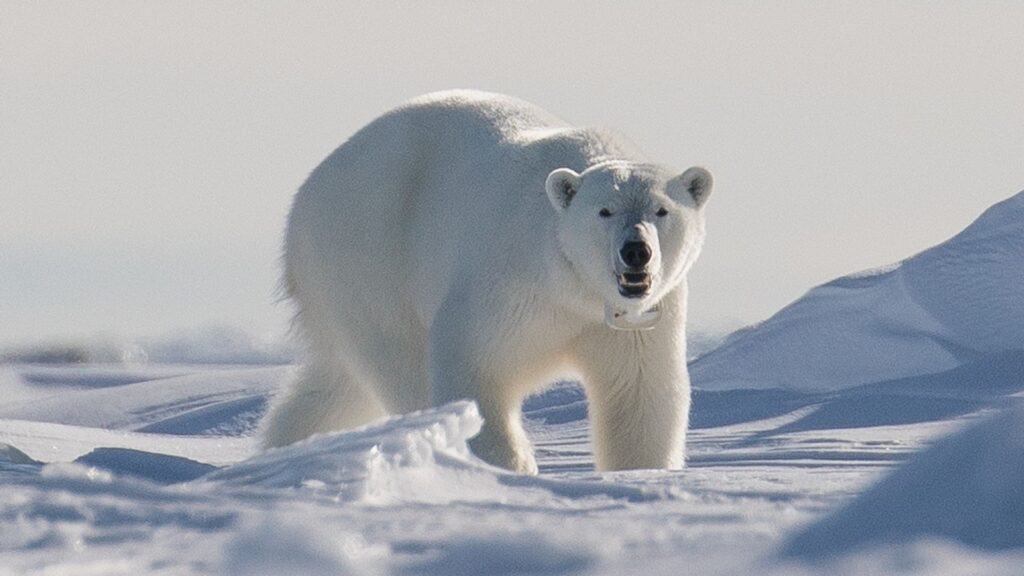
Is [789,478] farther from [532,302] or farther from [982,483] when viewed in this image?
[982,483]

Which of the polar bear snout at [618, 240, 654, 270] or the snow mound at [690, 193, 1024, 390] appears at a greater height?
the polar bear snout at [618, 240, 654, 270]

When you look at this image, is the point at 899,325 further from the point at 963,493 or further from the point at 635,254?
the point at 963,493

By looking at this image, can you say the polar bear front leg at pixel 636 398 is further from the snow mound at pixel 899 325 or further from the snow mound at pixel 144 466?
the snow mound at pixel 899 325

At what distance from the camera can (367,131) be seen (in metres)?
6.96

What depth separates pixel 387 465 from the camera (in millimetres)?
3316

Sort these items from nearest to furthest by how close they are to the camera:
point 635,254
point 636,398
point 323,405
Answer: point 635,254 → point 636,398 → point 323,405

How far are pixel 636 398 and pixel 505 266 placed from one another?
2.25 feet

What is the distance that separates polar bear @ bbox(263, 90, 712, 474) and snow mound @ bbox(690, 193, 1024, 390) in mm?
3415

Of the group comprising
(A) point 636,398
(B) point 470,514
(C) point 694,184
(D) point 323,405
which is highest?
(C) point 694,184

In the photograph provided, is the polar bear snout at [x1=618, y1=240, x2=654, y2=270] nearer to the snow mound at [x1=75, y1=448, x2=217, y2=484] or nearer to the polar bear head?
the polar bear head

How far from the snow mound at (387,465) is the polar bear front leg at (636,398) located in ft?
7.24

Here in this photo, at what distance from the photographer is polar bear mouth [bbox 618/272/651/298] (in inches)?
205

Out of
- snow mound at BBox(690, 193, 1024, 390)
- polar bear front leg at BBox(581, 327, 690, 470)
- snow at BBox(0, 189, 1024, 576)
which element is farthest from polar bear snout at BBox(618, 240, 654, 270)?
snow mound at BBox(690, 193, 1024, 390)

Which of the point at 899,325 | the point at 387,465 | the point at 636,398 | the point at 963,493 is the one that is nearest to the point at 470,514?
the point at 387,465
